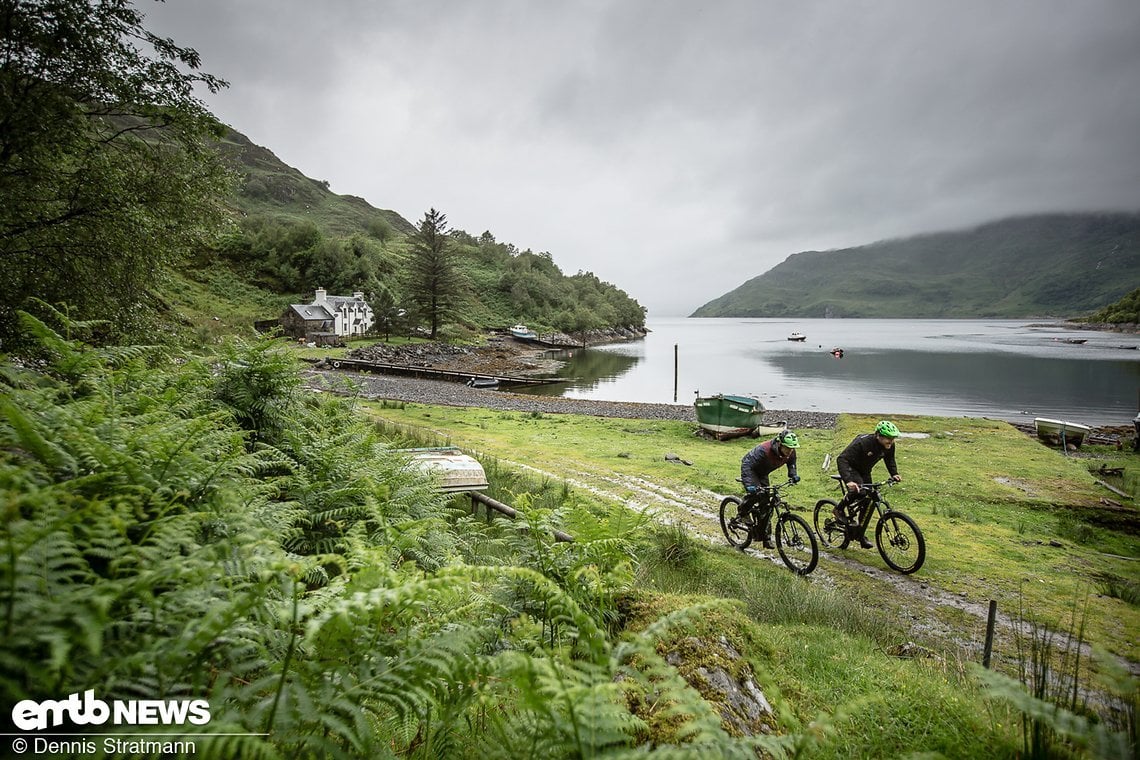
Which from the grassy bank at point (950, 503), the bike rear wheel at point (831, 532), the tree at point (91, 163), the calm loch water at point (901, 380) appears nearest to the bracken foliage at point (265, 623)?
the grassy bank at point (950, 503)

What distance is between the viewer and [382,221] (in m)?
133

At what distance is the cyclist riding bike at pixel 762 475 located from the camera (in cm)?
876

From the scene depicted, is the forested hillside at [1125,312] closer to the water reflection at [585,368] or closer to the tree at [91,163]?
the water reflection at [585,368]

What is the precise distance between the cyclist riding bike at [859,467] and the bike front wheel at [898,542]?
383 millimetres

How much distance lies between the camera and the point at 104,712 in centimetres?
166

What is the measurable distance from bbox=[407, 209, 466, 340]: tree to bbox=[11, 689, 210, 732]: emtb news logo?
74.8 m

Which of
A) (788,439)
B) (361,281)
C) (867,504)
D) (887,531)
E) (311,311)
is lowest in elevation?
(887,531)

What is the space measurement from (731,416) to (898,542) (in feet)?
50.7

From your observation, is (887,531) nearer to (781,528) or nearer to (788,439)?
(781,528)

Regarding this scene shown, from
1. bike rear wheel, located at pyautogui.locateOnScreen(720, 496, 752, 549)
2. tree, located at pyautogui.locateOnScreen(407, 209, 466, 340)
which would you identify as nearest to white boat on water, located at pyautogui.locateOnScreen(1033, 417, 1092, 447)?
bike rear wheel, located at pyautogui.locateOnScreen(720, 496, 752, 549)

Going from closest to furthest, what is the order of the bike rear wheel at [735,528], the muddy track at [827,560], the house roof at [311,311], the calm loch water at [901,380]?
the muddy track at [827,560]
the bike rear wheel at [735,528]
the calm loch water at [901,380]
the house roof at [311,311]

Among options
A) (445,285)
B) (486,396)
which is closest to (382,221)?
(445,285)

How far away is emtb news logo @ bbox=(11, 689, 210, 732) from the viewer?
1.55 m

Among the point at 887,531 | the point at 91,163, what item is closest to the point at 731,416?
the point at 887,531
